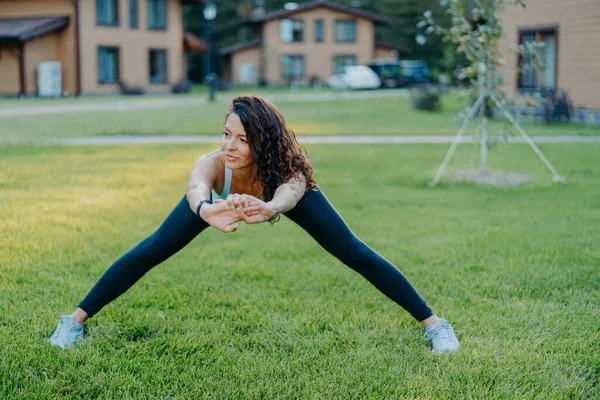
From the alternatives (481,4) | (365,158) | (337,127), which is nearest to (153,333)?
(481,4)

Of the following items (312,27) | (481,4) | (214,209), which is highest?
(312,27)

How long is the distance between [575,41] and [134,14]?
23.4 meters

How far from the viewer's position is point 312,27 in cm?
4709

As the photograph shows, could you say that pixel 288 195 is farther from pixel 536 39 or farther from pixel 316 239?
pixel 536 39

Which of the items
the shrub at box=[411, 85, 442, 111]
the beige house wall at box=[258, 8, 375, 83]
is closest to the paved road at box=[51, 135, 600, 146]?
the shrub at box=[411, 85, 442, 111]

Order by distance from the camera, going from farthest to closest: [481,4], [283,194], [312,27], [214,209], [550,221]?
[312,27]
[481,4]
[550,221]
[283,194]
[214,209]

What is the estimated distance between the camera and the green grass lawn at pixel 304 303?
3.38m

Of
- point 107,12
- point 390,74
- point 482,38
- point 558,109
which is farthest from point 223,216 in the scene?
point 390,74

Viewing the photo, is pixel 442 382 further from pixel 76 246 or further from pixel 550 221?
pixel 550 221

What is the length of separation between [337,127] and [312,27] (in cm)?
3062

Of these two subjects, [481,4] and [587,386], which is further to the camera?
[481,4]

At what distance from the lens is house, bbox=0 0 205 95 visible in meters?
31.2

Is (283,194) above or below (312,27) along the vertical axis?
below

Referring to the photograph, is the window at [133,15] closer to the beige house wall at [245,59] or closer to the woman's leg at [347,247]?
the beige house wall at [245,59]
